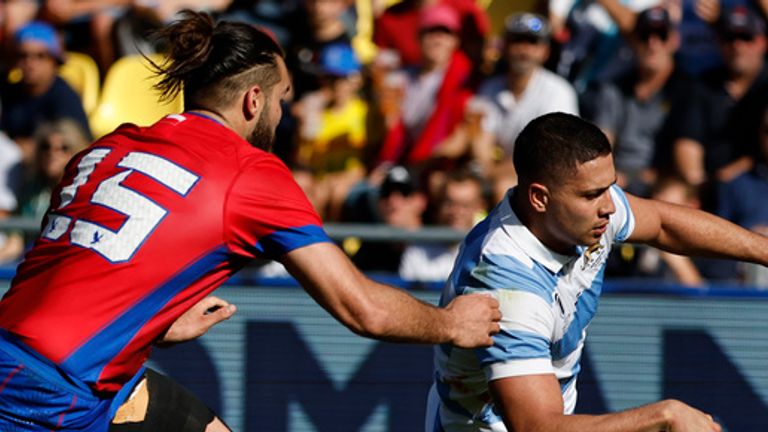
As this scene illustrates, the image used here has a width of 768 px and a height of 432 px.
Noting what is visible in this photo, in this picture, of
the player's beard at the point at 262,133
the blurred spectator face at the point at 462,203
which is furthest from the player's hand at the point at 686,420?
the blurred spectator face at the point at 462,203

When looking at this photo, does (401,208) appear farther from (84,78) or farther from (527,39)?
(84,78)

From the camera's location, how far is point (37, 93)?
919 cm

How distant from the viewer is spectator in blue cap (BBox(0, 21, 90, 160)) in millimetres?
9016

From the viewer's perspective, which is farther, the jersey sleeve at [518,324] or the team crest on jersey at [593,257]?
the team crest on jersey at [593,257]

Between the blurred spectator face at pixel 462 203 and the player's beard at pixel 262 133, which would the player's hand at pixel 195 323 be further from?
the blurred spectator face at pixel 462 203

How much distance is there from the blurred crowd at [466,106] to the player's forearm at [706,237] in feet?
7.68

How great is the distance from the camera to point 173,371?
6188 mm

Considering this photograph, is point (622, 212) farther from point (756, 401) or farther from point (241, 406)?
point (241, 406)

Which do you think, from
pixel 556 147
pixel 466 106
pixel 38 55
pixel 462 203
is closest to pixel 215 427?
pixel 556 147

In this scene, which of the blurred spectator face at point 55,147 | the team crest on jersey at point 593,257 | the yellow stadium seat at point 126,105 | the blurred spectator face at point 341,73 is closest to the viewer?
the team crest on jersey at point 593,257

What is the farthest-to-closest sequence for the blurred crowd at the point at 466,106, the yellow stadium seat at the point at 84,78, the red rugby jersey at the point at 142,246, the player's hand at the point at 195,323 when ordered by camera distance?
the yellow stadium seat at the point at 84,78
the blurred crowd at the point at 466,106
the player's hand at the point at 195,323
the red rugby jersey at the point at 142,246

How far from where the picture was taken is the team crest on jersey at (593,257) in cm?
448

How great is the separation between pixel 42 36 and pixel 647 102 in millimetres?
4328

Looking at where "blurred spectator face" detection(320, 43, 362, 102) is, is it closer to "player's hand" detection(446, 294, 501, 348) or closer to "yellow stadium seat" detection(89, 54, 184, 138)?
"yellow stadium seat" detection(89, 54, 184, 138)
